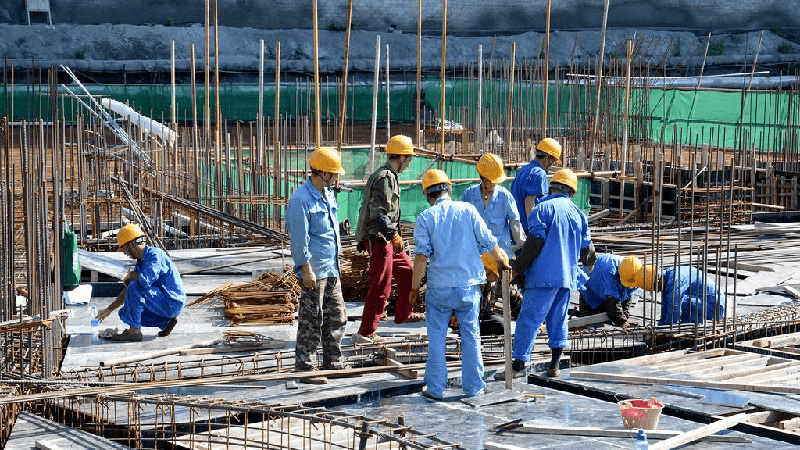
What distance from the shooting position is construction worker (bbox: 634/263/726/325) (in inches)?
376

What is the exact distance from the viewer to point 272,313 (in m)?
10.4

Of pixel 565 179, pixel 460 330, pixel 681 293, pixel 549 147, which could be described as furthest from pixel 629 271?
pixel 460 330

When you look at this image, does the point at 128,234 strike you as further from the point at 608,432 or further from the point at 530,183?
the point at 608,432

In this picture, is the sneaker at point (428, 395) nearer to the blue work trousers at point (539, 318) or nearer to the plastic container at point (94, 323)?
the blue work trousers at point (539, 318)

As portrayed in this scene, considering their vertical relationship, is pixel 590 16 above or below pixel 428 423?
above

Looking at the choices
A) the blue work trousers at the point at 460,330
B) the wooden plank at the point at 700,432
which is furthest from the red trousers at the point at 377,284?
the wooden plank at the point at 700,432

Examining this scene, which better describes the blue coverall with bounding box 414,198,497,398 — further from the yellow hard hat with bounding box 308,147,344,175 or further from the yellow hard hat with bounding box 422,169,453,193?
the yellow hard hat with bounding box 308,147,344,175

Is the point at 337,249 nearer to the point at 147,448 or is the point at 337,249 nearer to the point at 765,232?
the point at 147,448

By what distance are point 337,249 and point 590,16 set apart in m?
37.3

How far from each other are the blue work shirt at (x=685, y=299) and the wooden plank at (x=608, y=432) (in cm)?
244

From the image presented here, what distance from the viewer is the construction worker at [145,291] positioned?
31.1 feet

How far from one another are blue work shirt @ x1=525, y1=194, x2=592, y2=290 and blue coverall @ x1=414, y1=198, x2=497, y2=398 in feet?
1.85

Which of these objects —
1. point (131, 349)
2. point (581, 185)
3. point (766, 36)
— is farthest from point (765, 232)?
point (766, 36)

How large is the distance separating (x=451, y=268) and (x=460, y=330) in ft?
1.35
